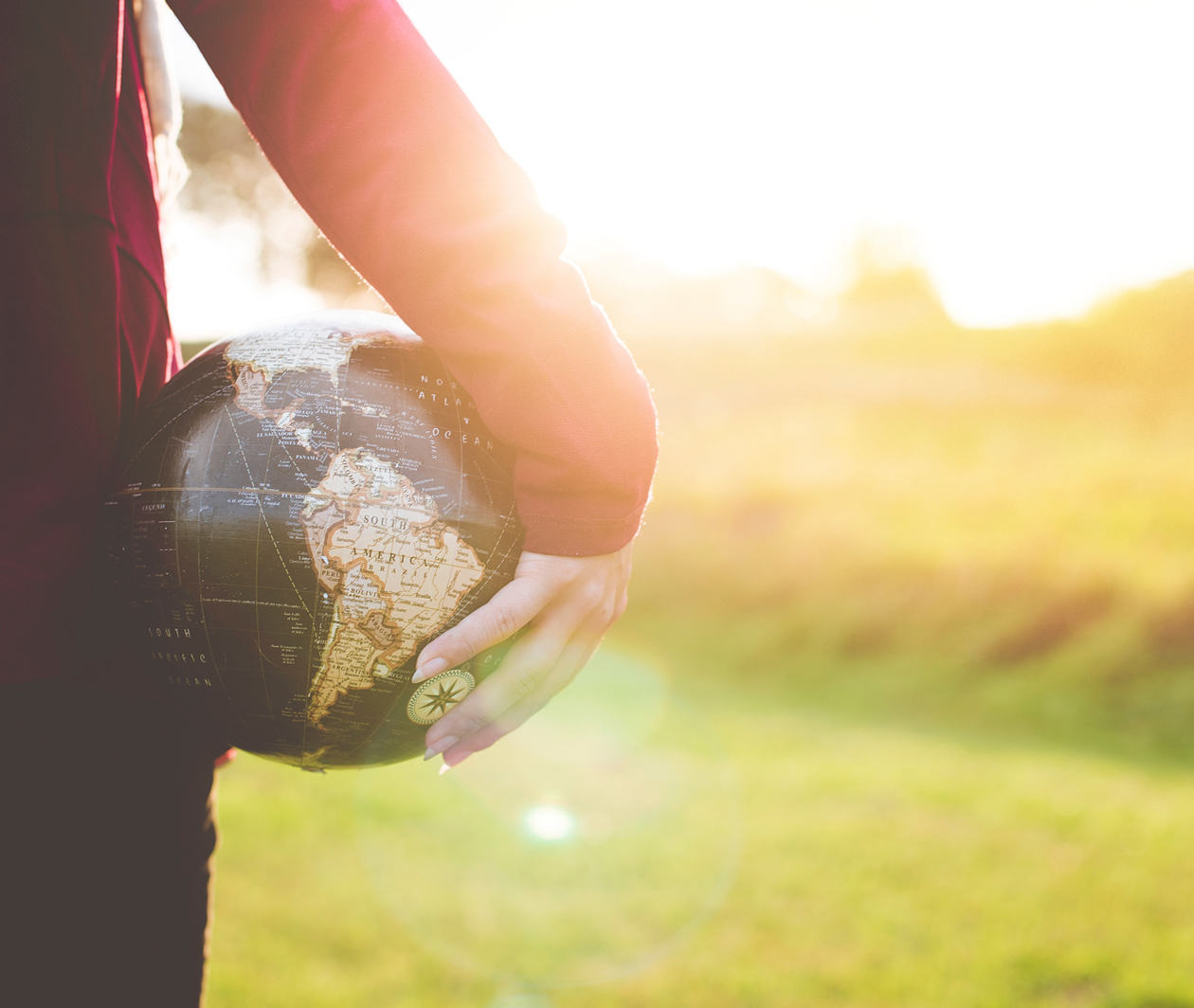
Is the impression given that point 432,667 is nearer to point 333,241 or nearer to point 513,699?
point 513,699

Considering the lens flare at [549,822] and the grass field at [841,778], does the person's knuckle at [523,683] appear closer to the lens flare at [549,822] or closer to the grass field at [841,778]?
the grass field at [841,778]

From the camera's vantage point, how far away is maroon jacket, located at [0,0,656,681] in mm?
1501

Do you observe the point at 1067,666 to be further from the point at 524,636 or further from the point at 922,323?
the point at 922,323

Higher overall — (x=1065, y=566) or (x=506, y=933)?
(x=506, y=933)

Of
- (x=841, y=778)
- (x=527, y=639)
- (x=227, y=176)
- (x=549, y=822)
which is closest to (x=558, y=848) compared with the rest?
(x=549, y=822)

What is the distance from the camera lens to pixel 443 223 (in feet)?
5.01

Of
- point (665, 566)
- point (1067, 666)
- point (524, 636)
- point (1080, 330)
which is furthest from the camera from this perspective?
point (1080, 330)

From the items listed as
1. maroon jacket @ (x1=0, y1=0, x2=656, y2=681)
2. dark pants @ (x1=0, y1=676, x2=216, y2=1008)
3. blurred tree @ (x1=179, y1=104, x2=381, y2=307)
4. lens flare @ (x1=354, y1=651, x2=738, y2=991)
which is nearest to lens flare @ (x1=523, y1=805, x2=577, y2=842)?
lens flare @ (x1=354, y1=651, x2=738, y2=991)

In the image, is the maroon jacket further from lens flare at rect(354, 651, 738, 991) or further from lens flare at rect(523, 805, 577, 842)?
lens flare at rect(523, 805, 577, 842)

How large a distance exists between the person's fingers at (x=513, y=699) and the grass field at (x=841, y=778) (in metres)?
3.29

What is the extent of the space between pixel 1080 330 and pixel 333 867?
17.7 meters

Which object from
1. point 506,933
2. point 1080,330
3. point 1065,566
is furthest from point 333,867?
point 1080,330

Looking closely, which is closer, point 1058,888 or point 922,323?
point 1058,888

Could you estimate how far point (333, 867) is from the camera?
5875 mm
